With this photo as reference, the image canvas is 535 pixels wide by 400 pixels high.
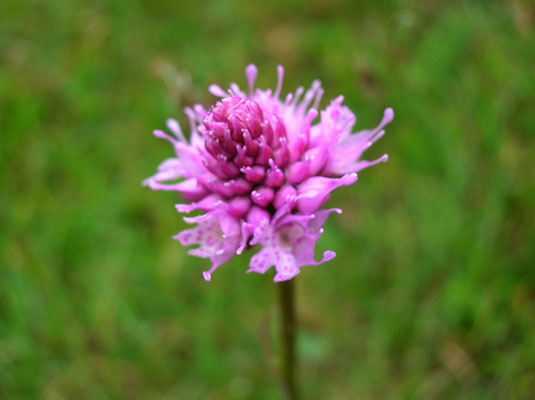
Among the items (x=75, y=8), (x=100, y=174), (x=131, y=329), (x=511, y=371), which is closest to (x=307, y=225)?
(x=511, y=371)

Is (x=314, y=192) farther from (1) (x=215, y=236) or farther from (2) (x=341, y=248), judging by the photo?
(2) (x=341, y=248)

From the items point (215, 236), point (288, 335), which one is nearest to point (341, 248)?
point (288, 335)

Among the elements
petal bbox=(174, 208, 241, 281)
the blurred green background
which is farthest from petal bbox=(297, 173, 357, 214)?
the blurred green background

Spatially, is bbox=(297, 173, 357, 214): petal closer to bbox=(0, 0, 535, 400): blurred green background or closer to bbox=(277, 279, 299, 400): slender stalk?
bbox=(277, 279, 299, 400): slender stalk

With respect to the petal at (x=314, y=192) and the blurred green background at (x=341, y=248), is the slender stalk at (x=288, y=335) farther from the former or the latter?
the petal at (x=314, y=192)

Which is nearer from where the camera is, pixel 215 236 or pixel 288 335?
pixel 215 236

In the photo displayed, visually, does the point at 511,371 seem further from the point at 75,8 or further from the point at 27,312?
the point at 75,8
